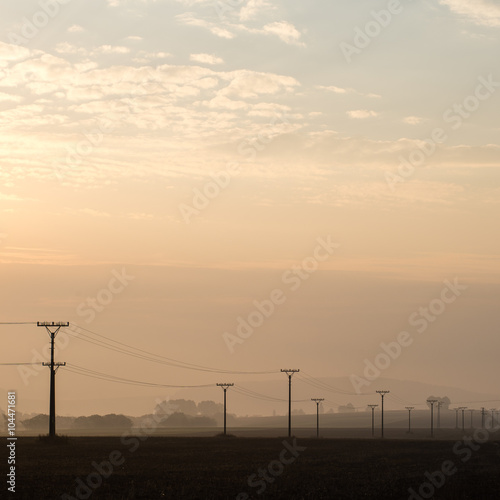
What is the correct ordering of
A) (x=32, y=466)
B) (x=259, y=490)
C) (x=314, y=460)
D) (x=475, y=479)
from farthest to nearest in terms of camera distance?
(x=314, y=460) < (x=32, y=466) < (x=475, y=479) < (x=259, y=490)

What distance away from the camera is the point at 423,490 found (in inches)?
1590

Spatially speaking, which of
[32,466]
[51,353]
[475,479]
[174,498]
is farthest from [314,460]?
[51,353]

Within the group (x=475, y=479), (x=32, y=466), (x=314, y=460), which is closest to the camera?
(x=475, y=479)

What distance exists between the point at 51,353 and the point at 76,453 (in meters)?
26.5

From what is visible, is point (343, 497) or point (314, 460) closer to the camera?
point (343, 497)

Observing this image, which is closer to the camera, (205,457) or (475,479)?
(475,479)

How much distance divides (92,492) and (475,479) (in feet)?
77.1

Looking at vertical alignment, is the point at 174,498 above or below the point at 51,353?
below

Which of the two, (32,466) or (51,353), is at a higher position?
(51,353)

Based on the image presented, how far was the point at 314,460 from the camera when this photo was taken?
63.9 meters

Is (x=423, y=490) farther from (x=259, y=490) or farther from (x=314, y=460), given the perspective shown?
(x=314, y=460)

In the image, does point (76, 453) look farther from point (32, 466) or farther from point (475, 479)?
point (475, 479)

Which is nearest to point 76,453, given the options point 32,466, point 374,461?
point 32,466

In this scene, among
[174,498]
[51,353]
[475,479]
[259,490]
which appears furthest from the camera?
[51,353]
